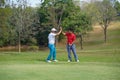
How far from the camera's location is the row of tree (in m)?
64.2

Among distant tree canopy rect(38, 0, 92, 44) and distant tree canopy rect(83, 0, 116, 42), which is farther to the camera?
distant tree canopy rect(83, 0, 116, 42)

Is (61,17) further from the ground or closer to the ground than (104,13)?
closer to the ground

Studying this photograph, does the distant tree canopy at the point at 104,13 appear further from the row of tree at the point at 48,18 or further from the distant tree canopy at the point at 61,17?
the distant tree canopy at the point at 61,17

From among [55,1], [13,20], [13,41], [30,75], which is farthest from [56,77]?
[55,1]

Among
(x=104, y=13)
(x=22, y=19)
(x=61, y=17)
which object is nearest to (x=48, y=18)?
(x=61, y=17)

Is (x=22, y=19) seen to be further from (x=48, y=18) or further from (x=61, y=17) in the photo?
(x=61, y=17)

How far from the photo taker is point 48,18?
2906 inches

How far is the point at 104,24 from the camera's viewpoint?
7838 centimetres

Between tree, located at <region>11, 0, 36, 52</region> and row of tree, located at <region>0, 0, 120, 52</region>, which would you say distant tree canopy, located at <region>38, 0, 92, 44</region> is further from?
tree, located at <region>11, 0, 36, 52</region>

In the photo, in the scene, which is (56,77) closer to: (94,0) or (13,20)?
(13,20)

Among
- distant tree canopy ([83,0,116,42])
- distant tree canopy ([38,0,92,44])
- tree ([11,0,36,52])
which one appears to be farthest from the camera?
distant tree canopy ([83,0,116,42])

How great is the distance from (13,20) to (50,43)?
151ft

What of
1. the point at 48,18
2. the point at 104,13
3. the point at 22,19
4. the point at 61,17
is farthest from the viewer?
the point at 61,17

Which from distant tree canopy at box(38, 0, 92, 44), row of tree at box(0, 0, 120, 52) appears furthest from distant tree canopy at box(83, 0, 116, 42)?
distant tree canopy at box(38, 0, 92, 44)
